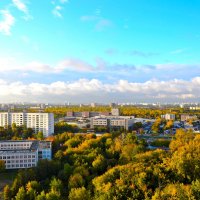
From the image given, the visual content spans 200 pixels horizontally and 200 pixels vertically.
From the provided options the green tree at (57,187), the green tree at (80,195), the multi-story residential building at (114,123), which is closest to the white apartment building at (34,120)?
the multi-story residential building at (114,123)

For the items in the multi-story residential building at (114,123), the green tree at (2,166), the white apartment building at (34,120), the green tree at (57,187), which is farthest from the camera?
the multi-story residential building at (114,123)

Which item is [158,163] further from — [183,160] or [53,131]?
[53,131]

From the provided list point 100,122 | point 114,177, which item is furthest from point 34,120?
point 114,177

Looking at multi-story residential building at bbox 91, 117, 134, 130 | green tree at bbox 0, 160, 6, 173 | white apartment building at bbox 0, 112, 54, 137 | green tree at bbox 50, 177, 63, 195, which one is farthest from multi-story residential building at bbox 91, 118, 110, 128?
green tree at bbox 50, 177, 63, 195

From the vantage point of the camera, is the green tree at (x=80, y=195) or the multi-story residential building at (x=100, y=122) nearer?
the green tree at (x=80, y=195)

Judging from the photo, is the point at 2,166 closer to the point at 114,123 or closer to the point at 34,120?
→ the point at 34,120

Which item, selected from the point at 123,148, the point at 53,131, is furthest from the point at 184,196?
the point at 53,131

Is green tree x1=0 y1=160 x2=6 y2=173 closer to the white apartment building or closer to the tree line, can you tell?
the tree line

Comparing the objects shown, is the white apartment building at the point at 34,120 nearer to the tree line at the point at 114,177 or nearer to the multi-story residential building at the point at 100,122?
the multi-story residential building at the point at 100,122
